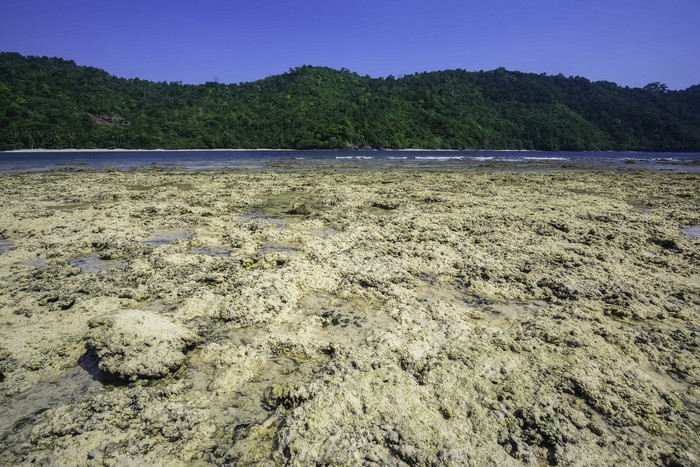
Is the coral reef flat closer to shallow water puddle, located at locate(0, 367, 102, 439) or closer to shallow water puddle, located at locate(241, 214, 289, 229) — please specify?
shallow water puddle, located at locate(0, 367, 102, 439)

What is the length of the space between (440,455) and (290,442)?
2.83 ft

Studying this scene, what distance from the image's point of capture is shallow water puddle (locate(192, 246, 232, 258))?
17.4 ft

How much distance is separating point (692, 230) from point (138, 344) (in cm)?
1020

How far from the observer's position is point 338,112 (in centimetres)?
10644

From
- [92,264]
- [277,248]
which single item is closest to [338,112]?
[277,248]

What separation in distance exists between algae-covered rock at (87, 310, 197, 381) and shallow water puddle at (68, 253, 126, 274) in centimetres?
197

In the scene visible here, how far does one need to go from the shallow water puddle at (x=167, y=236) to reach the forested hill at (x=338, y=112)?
3302 inches

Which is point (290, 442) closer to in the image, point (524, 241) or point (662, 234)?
point (524, 241)

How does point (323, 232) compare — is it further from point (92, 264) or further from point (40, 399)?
point (40, 399)

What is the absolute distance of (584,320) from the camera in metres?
3.32

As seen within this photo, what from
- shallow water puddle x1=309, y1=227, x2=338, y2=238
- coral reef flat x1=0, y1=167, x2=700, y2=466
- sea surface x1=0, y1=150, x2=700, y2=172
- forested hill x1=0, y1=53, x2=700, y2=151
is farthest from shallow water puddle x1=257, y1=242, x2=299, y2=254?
A: forested hill x1=0, y1=53, x2=700, y2=151

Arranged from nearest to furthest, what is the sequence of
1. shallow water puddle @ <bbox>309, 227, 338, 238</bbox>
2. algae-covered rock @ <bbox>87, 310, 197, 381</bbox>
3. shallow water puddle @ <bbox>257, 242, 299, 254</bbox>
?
1. algae-covered rock @ <bbox>87, 310, 197, 381</bbox>
2. shallow water puddle @ <bbox>257, 242, 299, 254</bbox>
3. shallow water puddle @ <bbox>309, 227, 338, 238</bbox>

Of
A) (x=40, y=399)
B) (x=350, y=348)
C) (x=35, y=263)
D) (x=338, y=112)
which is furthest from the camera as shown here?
(x=338, y=112)

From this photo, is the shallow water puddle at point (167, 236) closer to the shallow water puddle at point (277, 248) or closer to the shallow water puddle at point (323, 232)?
the shallow water puddle at point (277, 248)
